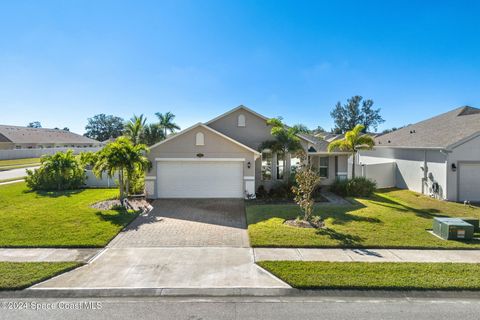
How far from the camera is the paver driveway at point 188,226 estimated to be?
902 centimetres

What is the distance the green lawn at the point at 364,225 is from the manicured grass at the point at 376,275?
1.44m

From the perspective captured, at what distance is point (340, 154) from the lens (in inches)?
726

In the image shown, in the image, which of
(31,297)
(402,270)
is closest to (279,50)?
(402,270)

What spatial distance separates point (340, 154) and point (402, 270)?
40.5 ft

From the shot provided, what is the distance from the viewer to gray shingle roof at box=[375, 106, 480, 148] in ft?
51.4

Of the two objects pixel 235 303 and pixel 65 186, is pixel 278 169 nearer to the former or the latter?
pixel 235 303

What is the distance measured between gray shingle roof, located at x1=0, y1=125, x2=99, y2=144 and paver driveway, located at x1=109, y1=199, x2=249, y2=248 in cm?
4713

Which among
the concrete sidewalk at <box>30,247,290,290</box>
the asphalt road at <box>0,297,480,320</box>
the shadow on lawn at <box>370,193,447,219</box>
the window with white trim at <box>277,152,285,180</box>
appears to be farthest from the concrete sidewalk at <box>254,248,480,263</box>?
the window with white trim at <box>277,152,285,180</box>

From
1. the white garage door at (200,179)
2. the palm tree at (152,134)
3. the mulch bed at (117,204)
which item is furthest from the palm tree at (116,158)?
the palm tree at (152,134)

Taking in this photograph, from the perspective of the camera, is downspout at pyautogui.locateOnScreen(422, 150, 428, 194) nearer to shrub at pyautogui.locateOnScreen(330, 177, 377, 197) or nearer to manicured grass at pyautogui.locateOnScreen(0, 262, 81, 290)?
shrub at pyautogui.locateOnScreen(330, 177, 377, 197)

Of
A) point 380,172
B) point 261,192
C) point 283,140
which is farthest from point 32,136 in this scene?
point 380,172

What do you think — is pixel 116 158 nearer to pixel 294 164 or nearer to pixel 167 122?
pixel 294 164

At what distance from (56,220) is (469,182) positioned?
69.1 feet

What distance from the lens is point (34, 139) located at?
165ft
